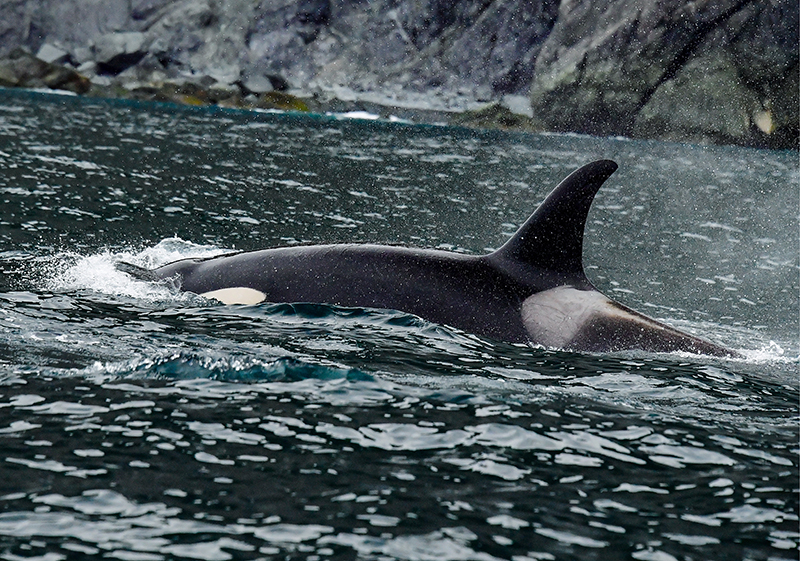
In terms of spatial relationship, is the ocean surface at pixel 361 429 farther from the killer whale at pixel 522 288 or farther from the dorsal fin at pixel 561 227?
the dorsal fin at pixel 561 227

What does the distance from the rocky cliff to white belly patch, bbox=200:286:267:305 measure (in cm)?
6401

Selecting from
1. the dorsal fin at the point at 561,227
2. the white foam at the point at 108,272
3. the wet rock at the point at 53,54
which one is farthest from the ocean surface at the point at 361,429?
the wet rock at the point at 53,54

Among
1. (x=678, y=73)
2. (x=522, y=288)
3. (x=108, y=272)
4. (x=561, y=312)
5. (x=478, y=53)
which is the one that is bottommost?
(x=108, y=272)

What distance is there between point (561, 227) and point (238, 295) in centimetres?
389

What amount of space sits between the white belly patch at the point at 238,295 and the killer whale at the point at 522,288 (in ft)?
0.73

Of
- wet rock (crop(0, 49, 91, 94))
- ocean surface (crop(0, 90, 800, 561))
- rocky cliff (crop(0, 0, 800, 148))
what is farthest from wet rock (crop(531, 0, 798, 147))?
ocean surface (crop(0, 90, 800, 561))

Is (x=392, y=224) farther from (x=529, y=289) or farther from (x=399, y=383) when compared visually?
(x=399, y=383)

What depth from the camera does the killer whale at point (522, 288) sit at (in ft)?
36.0

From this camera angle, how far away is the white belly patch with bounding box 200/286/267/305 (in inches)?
477

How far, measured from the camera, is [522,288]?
36.7 feet

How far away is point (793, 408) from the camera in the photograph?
975cm

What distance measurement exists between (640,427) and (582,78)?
71261 mm

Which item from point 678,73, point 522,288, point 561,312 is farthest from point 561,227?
point 678,73

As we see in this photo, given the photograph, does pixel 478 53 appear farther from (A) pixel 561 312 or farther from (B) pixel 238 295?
(A) pixel 561 312
